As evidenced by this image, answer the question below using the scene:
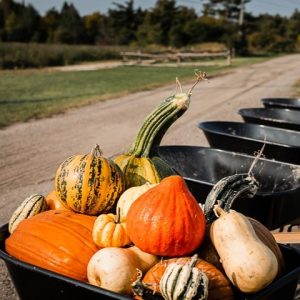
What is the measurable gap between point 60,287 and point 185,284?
53cm

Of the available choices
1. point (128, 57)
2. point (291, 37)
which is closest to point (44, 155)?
point (128, 57)

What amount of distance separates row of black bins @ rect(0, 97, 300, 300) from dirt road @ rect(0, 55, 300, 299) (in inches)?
35.6

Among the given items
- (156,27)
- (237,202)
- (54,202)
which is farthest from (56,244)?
(156,27)

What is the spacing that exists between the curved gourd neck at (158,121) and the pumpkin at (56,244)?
74 centimetres

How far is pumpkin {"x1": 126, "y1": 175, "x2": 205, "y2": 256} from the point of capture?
210cm

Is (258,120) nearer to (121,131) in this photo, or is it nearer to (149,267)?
(149,267)

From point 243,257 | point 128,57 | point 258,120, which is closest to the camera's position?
point 243,257

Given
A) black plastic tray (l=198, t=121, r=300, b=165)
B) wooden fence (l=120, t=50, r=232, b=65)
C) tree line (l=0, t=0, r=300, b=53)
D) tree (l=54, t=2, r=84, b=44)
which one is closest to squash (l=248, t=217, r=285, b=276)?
black plastic tray (l=198, t=121, r=300, b=165)

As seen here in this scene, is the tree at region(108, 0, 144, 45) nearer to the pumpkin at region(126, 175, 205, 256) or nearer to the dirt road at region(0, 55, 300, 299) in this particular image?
the dirt road at region(0, 55, 300, 299)

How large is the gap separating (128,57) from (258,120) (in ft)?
132

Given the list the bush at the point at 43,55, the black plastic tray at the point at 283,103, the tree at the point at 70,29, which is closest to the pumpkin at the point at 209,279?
the black plastic tray at the point at 283,103

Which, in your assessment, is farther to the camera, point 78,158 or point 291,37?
point 291,37

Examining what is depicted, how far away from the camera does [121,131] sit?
10.9 meters

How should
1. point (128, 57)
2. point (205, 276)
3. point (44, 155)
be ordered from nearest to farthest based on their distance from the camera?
point (205, 276) → point (44, 155) → point (128, 57)
